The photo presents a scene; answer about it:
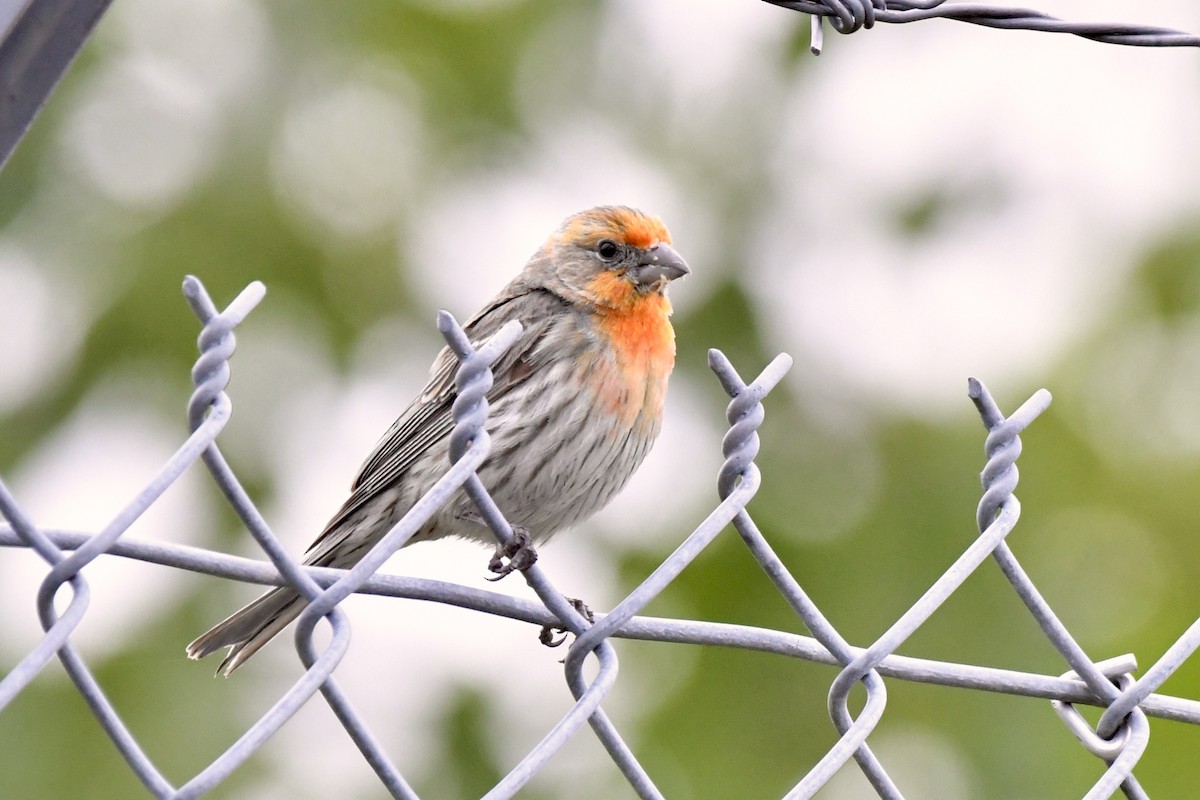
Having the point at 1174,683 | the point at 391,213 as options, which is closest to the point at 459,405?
the point at 1174,683

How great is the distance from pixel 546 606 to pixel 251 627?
5.89ft

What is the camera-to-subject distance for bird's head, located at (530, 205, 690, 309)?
5441 millimetres

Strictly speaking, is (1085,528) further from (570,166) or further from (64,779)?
(64,779)

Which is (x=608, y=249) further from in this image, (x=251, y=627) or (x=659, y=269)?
(x=251, y=627)

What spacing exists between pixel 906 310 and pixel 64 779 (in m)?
5.27

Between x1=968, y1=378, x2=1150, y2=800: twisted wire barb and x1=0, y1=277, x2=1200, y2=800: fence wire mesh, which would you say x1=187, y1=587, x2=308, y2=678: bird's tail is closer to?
x1=0, y1=277, x2=1200, y2=800: fence wire mesh

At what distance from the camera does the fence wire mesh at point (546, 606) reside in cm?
196

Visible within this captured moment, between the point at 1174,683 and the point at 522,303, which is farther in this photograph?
the point at 1174,683

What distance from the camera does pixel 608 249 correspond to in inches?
224

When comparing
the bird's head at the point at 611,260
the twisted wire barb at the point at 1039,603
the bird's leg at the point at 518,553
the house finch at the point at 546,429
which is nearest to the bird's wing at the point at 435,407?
the house finch at the point at 546,429

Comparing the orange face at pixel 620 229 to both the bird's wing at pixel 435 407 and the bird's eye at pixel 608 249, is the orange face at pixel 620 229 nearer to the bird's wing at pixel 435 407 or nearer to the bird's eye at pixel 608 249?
the bird's eye at pixel 608 249

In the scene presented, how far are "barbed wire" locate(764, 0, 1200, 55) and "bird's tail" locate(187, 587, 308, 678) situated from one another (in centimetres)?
207

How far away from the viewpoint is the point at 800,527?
8.13m

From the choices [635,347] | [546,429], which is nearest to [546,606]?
[546,429]
